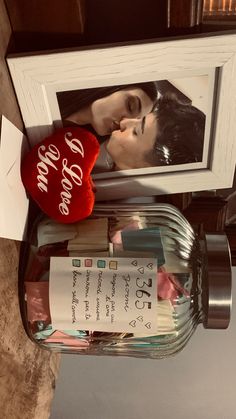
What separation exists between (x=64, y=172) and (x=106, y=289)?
0.13 m

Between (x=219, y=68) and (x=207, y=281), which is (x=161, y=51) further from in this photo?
(x=207, y=281)

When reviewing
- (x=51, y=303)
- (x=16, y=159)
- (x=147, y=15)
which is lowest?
(x=51, y=303)

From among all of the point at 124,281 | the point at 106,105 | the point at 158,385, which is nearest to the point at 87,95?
the point at 106,105

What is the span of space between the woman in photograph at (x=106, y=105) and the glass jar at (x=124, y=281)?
0.10 m

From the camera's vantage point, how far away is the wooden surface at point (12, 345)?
552mm

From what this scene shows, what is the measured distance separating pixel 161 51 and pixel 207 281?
0.23m

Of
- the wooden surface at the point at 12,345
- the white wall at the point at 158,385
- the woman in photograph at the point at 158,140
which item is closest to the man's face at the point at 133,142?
the woman in photograph at the point at 158,140

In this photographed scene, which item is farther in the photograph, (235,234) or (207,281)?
(235,234)

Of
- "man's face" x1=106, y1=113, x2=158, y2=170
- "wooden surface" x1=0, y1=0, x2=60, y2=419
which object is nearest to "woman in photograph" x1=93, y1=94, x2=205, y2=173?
"man's face" x1=106, y1=113, x2=158, y2=170

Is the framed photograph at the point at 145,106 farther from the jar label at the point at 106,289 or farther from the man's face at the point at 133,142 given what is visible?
the jar label at the point at 106,289

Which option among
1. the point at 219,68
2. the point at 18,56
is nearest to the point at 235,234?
the point at 219,68

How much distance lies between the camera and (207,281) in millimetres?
575

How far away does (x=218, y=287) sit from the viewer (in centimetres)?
57

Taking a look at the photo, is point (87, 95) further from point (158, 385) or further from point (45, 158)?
point (158, 385)
